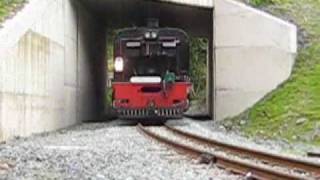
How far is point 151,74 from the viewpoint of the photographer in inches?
896

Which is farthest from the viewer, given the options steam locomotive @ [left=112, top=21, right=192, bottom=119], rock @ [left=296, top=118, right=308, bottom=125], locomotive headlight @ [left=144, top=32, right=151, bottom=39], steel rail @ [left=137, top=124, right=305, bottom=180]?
locomotive headlight @ [left=144, top=32, right=151, bottom=39]

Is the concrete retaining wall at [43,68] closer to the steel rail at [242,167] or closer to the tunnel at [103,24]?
the tunnel at [103,24]

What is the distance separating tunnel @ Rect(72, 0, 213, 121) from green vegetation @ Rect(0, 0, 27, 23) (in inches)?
230

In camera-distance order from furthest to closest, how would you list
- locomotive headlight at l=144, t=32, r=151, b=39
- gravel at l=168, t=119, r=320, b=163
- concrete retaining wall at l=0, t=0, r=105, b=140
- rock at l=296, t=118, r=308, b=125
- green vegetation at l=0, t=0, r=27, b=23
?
locomotive headlight at l=144, t=32, r=151, b=39 < rock at l=296, t=118, r=308, b=125 < green vegetation at l=0, t=0, r=27, b=23 < concrete retaining wall at l=0, t=0, r=105, b=140 < gravel at l=168, t=119, r=320, b=163

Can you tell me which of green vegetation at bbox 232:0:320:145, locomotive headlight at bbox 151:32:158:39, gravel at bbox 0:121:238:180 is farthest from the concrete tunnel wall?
locomotive headlight at bbox 151:32:158:39

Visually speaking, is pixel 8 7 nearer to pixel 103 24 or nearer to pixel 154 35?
pixel 154 35

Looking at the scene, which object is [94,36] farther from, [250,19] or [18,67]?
[18,67]

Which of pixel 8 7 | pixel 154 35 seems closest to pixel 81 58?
pixel 154 35

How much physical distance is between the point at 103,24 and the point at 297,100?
15042 millimetres

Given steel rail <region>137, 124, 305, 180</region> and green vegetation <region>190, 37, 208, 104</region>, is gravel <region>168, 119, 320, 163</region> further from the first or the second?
green vegetation <region>190, 37, 208, 104</region>

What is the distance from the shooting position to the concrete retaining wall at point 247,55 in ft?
73.5

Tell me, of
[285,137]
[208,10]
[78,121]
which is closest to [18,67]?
[285,137]

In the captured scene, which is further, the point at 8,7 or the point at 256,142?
the point at 8,7

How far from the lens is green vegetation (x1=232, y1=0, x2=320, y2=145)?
17.3 metres
